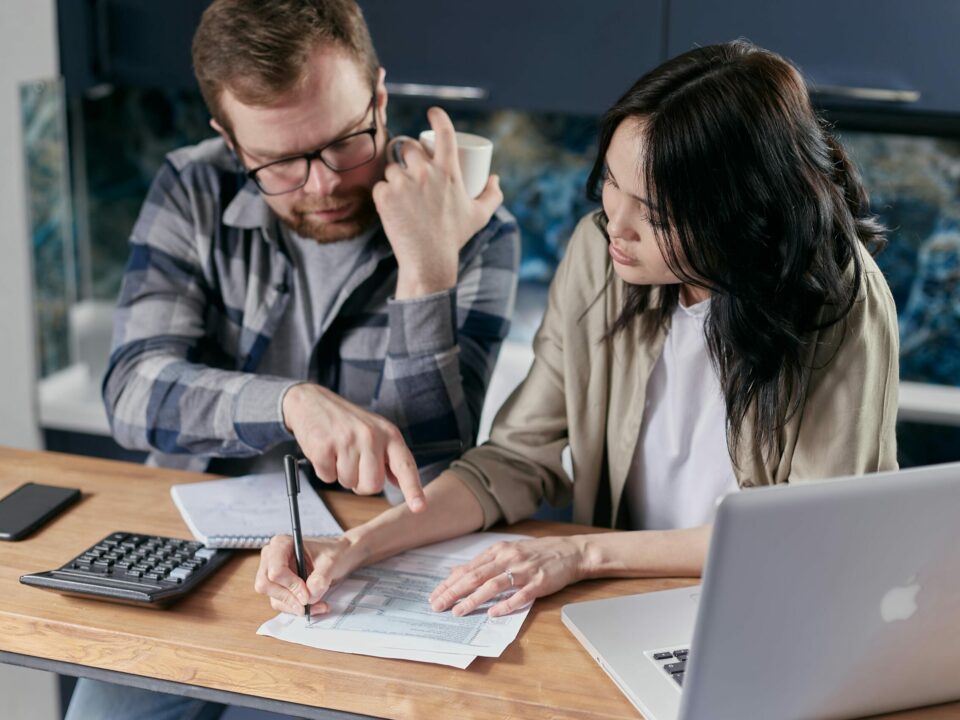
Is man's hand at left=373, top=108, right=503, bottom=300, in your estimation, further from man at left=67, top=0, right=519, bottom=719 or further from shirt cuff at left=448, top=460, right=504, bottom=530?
shirt cuff at left=448, top=460, right=504, bottom=530

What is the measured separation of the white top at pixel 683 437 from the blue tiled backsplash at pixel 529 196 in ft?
3.61

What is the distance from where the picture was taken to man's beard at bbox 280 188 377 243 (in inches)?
64.5

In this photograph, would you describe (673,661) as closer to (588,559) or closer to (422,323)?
(588,559)

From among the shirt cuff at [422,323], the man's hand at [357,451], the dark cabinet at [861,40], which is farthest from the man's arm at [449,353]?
the dark cabinet at [861,40]

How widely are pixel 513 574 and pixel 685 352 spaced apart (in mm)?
428

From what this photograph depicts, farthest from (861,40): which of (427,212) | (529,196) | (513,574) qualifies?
(513,574)

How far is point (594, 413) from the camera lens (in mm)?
1518

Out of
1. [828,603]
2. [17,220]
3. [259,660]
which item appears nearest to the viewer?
[828,603]

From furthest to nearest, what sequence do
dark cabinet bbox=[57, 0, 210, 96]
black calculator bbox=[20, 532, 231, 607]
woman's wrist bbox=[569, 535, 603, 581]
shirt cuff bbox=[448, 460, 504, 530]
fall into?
1. dark cabinet bbox=[57, 0, 210, 96]
2. shirt cuff bbox=[448, 460, 504, 530]
3. woman's wrist bbox=[569, 535, 603, 581]
4. black calculator bbox=[20, 532, 231, 607]

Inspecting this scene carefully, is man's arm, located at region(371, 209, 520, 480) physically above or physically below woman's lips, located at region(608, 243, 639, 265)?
below

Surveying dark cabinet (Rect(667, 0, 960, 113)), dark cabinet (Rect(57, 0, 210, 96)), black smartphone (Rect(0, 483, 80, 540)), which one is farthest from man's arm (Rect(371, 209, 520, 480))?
dark cabinet (Rect(57, 0, 210, 96))

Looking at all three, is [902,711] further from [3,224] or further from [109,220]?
[109,220]

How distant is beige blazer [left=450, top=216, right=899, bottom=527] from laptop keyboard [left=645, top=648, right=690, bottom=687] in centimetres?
33

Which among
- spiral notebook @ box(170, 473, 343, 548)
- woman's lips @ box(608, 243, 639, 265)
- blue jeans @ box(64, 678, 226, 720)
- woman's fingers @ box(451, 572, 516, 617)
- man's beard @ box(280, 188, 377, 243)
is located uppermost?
woman's lips @ box(608, 243, 639, 265)
